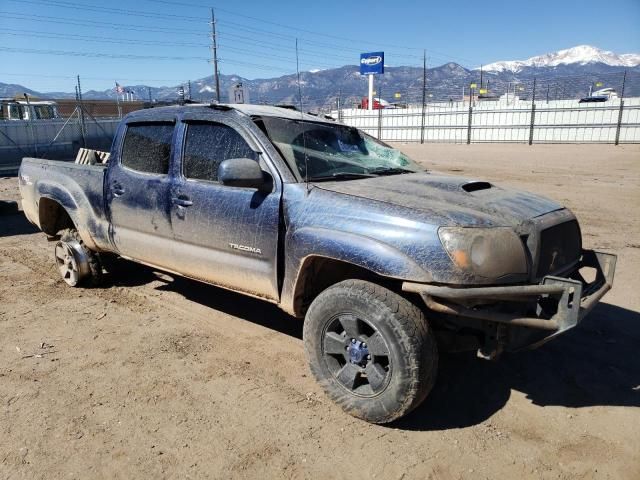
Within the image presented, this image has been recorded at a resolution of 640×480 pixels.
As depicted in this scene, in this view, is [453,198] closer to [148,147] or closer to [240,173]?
[240,173]

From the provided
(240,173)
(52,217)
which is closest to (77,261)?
(52,217)

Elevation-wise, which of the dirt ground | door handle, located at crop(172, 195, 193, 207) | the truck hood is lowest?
the dirt ground

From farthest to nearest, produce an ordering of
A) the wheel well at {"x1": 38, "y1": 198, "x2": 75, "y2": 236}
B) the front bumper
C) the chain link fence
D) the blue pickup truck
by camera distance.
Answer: the chain link fence, the wheel well at {"x1": 38, "y1": 198, "x2": 75, "y2": 236}, the blue pickup truck, the front bumper

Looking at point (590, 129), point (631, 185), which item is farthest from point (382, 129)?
point (631, 185)

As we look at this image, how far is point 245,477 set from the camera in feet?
8.64

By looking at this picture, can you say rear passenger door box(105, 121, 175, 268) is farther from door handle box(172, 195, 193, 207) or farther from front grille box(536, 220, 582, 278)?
front grille box(536, 220, 582, 278)

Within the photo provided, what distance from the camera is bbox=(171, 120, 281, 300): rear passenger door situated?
3.54 m

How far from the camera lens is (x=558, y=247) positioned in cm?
322

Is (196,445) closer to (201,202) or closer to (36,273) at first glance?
(201,202)

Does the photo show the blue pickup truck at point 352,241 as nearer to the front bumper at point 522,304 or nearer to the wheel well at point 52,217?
the front bumper at point 522,304

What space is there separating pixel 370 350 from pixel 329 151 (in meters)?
1.66

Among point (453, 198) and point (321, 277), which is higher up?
point (453, 198)

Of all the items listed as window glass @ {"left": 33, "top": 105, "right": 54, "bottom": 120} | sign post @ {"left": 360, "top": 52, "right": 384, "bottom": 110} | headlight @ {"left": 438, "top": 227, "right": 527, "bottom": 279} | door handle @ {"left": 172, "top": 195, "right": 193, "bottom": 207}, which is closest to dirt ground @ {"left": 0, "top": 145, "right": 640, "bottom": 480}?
headlight @ {"left": 438, "top": 227, "right": 527, "bottom": 279}

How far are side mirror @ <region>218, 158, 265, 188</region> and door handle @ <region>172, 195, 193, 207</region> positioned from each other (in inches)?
30.3
